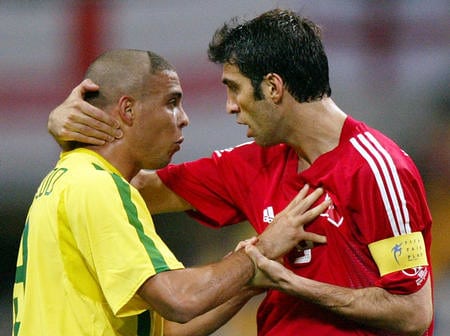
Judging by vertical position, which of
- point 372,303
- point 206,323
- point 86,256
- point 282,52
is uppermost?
point 282,52

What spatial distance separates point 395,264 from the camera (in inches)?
107

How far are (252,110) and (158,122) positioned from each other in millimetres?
280

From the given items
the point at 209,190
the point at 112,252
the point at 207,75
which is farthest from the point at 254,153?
the point at 207,75

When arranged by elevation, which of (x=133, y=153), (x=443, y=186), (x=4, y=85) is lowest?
(x=443, y=186)

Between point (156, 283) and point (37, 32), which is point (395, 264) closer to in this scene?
point (156, 283)

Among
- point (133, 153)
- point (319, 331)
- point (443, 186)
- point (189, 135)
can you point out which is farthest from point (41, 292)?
point (443, 186)

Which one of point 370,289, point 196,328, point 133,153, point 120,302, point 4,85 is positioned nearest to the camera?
point 120,302

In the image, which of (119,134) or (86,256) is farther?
(119,134)

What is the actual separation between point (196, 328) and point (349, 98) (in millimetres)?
1916

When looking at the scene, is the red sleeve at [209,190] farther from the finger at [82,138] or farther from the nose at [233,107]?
the finger at [82,138]

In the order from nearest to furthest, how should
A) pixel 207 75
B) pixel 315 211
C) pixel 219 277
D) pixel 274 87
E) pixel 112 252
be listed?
pixel 112 252, pixel 219 277, pixel 315 211, pixel 274 87, pixel 207 75

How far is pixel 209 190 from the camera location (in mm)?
3234

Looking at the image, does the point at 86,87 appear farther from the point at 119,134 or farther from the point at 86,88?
the point at 119,134

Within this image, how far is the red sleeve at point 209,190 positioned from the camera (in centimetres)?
323
